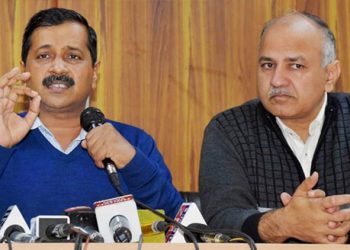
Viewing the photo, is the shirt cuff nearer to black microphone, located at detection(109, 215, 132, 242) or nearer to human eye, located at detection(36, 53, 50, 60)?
black microphone, located at detection(109, 215, 132, 242)

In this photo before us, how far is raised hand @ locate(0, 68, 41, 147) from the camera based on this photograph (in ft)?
7.36

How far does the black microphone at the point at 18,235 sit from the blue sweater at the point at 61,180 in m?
Result: 0.66

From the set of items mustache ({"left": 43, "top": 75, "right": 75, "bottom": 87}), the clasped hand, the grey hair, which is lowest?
the clasped hand

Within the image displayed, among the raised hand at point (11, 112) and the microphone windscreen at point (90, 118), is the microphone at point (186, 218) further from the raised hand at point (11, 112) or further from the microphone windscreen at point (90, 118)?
the raised hand at point (11, 112)

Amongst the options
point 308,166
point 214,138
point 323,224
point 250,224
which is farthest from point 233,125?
point 323,224

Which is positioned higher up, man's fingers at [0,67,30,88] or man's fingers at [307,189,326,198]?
man's fingers at [0,67,30,88]

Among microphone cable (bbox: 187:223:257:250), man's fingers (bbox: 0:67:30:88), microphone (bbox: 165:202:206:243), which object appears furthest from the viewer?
man's fingers (bbox: 0:67:30:88)

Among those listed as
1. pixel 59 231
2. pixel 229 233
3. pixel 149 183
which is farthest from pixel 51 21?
pixel 229 233

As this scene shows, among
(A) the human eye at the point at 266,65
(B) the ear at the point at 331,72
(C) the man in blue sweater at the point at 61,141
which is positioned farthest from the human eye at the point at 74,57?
(B) the ear at the point at 331,72

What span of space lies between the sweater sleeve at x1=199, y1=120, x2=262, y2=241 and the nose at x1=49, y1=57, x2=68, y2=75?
0.52 metres

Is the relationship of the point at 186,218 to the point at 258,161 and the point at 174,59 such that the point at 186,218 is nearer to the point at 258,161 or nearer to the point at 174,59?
the point at 258,161

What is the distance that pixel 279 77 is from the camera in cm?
238

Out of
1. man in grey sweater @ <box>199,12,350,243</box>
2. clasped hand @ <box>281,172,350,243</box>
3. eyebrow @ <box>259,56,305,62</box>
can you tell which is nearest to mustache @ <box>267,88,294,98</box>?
man in grey sweater @ <box>199,12,350,243</box>

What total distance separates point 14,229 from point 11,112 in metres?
0.77
